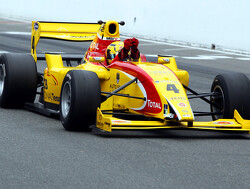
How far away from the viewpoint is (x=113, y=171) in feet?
20.5

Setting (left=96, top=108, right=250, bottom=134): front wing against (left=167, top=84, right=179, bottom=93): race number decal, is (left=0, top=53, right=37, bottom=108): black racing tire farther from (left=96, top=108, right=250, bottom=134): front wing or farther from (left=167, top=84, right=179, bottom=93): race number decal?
(left=167, top=84, right=179, bottom=93): race number decal

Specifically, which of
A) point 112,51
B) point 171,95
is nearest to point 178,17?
point 112,51

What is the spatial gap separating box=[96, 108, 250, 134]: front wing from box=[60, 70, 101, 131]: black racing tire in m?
0.14

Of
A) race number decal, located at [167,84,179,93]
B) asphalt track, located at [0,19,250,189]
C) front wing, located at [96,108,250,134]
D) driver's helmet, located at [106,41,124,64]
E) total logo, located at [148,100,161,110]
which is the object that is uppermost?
driver's helmet, located at [106,41,124,64]

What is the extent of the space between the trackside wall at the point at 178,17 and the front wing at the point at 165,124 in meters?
14.2

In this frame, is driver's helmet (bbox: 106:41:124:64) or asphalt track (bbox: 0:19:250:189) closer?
asphalt track (bbox: 0:19:250:189)

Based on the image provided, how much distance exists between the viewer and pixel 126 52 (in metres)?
9.34

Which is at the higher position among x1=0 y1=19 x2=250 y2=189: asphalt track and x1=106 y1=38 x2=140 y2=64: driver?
x1=106 y1=38 x2=140 y2=64: driver

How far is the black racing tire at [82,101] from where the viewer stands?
26.6 feet

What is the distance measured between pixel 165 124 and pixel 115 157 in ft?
4.46

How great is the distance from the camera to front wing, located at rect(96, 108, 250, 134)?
7871mm

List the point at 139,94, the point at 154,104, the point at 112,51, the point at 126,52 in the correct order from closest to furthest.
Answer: the point at 154,104, the point at 139,94, the point at 126,52, the point at 112,51

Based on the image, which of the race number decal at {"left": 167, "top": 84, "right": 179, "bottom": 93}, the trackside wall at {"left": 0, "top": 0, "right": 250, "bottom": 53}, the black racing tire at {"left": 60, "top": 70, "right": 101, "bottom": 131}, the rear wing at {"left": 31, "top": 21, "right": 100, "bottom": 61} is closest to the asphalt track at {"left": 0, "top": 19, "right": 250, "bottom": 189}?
the black racing tire at {"left": 60, "top": 70, "right": 101, "bottom": 131}

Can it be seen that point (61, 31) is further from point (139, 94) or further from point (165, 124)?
point (165, 124)
